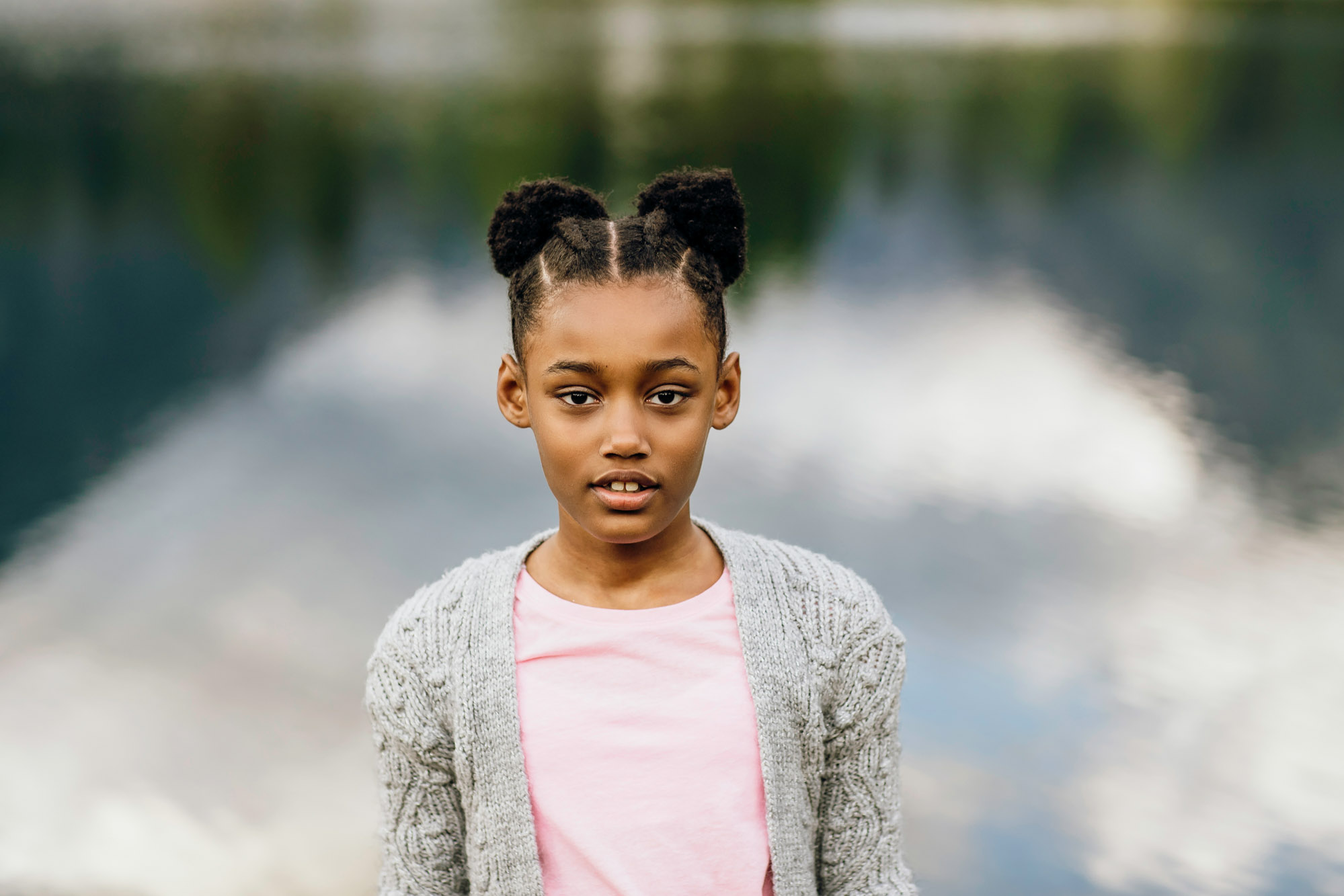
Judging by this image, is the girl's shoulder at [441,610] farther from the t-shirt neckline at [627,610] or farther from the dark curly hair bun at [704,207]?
the dark curly hair bun at [704,207]

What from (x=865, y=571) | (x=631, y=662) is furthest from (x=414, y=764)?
(x=865, y=571)

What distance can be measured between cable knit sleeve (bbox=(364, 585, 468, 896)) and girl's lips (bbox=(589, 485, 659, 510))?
0.28 m

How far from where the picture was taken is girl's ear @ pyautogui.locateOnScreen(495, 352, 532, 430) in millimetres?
1411

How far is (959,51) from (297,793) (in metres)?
28.2

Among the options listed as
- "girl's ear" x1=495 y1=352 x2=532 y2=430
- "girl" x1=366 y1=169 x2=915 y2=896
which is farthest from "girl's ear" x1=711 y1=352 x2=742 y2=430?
"girl's ear" x1=495 y1=352 x2=532 y2=430

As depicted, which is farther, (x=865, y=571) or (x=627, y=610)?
(x=865, y=571)

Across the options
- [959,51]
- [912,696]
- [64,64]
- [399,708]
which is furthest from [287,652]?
[959,51]

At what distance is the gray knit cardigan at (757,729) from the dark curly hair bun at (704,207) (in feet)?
1.22

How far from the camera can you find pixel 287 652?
4156 millimetres

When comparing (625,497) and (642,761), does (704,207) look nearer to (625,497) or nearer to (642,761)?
(625,497)

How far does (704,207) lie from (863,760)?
0.69 metres

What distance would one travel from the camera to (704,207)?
136 cm

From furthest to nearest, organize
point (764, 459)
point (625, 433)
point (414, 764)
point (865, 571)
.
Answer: point (764, 459), point (865, 571), point (414, 764), point (625, 433)

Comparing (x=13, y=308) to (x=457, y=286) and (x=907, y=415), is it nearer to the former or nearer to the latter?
(x=457, y=286)
